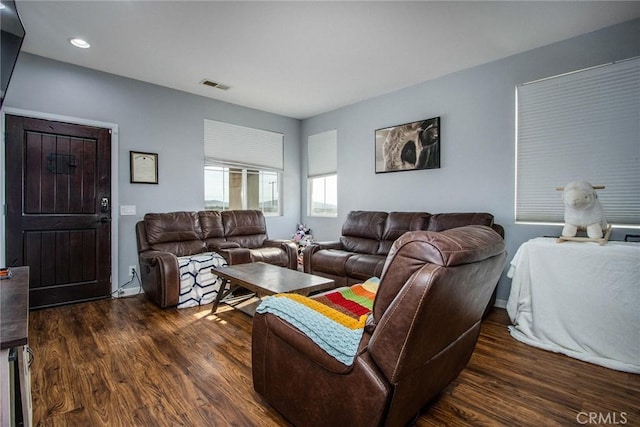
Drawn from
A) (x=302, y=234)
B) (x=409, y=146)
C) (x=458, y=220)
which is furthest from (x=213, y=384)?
(x=302, y=234)

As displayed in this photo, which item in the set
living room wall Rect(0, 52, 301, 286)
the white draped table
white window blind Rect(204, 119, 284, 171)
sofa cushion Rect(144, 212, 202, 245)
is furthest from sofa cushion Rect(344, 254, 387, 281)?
white window blind Rect(204, 119, 284, 171)

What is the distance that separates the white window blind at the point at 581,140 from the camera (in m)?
2.71

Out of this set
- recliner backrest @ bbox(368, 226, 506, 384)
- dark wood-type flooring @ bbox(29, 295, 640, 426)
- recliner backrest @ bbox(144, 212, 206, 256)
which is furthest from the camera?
recliner backrest @ bbox(144, 212, 206, 256)

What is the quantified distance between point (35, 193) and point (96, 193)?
0.53 metres

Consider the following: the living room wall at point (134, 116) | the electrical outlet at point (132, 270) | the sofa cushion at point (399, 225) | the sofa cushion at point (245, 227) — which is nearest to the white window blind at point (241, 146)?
the living room wall at point (134, 116)

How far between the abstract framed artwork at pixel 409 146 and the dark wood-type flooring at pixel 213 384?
2160 mm

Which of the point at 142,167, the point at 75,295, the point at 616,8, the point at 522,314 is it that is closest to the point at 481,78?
the point at 616,8

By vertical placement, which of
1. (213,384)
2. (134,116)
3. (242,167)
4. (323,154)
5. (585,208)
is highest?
(134,116)

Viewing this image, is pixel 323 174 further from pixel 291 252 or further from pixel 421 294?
pixel 421 294

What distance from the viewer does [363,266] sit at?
353 cm

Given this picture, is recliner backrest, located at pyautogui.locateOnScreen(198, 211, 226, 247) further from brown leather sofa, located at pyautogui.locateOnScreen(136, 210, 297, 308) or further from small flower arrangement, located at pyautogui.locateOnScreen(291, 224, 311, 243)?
small flower arrangement, located at pyautogui.locateOnScreen(291, 224, 311, 243)

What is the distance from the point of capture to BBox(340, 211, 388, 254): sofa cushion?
163 inches

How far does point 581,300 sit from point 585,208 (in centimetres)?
71

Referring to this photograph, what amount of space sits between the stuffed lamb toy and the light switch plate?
4.58 meters
